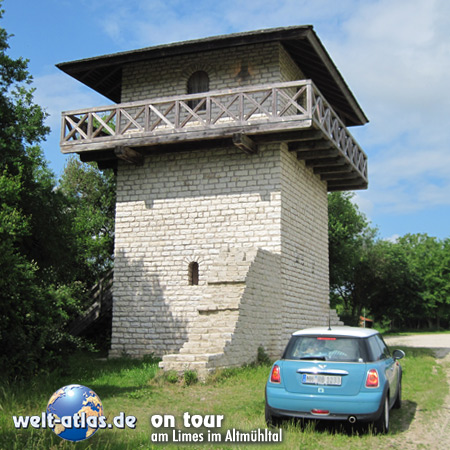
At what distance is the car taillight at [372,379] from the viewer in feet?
24.2

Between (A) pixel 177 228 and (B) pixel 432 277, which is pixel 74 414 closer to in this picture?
(A) pixel 177 228

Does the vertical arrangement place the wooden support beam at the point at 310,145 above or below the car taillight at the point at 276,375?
above

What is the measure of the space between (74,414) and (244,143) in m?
10.6

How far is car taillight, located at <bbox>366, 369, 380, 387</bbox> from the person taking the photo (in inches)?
291

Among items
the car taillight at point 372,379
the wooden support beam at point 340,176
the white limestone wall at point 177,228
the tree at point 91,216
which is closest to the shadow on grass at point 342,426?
the car taillight at point 372,379

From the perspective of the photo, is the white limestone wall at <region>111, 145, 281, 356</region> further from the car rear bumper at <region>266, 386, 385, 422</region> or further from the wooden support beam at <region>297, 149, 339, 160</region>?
the car rear bumper at <region>266, 386, 385, 422</region>

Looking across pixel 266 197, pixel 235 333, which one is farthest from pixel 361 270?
pixel 235 333

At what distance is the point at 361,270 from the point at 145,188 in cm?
3086

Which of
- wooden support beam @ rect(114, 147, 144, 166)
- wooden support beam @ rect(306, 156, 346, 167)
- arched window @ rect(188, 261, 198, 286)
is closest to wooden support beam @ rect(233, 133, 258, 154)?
wooden support beam @ rect(306, 156, 346, 167)

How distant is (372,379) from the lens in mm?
7406

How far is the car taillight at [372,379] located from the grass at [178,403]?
28.9 inches

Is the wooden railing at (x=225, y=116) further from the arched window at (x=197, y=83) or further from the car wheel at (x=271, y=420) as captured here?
the car wheel at (x=271, y=420)

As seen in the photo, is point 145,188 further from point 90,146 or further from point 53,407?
point 53,407

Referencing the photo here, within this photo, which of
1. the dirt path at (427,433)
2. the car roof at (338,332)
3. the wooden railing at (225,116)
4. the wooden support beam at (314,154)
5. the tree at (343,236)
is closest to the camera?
the dirt path at (427,433)
